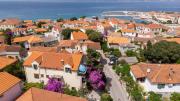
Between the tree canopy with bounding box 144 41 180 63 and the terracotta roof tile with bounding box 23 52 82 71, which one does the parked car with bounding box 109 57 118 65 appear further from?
the terracotta roof tile with bounding box 23 52 82 71

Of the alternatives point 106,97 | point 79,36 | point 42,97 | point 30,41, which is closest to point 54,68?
point 106,97

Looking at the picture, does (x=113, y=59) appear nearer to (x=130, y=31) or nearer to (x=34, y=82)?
(x=34, y=82)

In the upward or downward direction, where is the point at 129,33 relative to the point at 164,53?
downward

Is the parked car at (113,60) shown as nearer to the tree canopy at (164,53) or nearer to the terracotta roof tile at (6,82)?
the tree canopy at (164,53)

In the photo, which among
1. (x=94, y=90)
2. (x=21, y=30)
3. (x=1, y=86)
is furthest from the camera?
(x=21, y=30)

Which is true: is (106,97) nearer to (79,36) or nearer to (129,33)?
(79,36)

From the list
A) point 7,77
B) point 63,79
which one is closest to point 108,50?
point 63,79
